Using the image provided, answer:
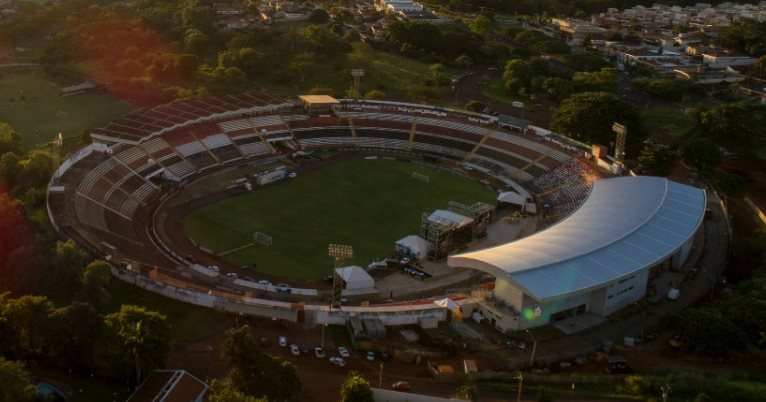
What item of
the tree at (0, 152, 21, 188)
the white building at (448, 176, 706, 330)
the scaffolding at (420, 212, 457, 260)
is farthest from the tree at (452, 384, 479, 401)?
the tree at (0, 152, 21, 188)

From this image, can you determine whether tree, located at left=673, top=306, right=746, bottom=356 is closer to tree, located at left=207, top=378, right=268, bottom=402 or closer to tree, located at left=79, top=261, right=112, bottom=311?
tree, located at left=207, top=378, right=268, bottom=402

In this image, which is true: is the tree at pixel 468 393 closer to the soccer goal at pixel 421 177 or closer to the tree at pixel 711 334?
the tree at pixel 711 334

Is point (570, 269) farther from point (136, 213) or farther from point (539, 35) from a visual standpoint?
point (539, 35)

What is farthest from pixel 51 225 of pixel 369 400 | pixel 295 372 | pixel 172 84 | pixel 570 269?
pixel 172 84

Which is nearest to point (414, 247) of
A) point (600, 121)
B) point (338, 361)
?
point (338, 361)

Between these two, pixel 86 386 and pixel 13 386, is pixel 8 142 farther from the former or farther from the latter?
pixel 13 386
